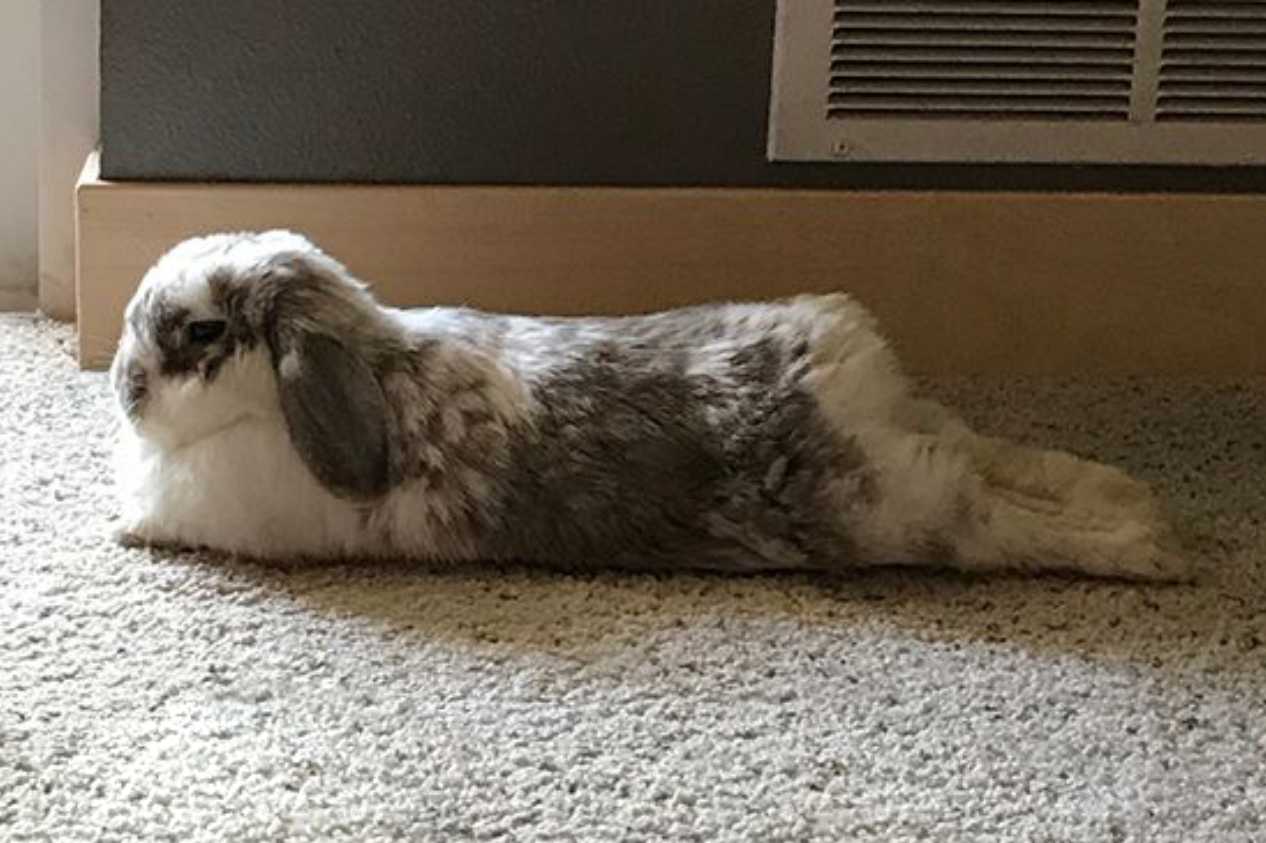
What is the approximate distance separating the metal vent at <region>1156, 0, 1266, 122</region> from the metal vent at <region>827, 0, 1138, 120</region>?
0.14 ft

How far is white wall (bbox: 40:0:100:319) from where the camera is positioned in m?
2.23

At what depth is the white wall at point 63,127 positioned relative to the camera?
2.23 meters

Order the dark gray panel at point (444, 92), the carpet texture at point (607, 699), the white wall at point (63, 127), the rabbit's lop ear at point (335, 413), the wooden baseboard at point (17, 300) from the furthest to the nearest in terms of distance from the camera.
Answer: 1. the wooden baseboard at point (17, 300)
2. the white wall at point (63, 127)
3. the dark gray panel at point (444, 92)
4. the rabbit's lop ear at point (335, 413)
5. the carpet texture at point (607, 699)

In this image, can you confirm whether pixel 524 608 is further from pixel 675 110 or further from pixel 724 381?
pixel 675 110

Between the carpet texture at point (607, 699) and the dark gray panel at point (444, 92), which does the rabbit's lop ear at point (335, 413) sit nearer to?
the carpet texture at point (607, 699)

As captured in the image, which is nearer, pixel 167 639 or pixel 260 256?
pixel 167 639

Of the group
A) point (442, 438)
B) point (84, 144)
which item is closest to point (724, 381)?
point (442, 438)

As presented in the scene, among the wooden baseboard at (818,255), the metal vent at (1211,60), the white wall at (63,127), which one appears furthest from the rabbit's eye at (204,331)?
the metal vent at (1211,60)

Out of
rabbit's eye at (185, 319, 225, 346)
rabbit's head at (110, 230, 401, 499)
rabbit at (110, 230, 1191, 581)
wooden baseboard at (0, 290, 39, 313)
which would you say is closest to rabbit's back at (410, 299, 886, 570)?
rabbit at (110, 230, 1191, 581)

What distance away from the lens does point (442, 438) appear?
176 cm

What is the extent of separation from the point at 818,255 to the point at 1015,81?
0.81 ft

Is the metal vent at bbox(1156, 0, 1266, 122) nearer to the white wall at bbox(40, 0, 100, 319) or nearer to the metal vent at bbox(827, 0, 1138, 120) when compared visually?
the metal vent at bbox(827, 0, 1138, 120)

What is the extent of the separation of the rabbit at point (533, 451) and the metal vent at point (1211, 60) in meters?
0.56

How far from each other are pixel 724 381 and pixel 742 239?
430 mm
